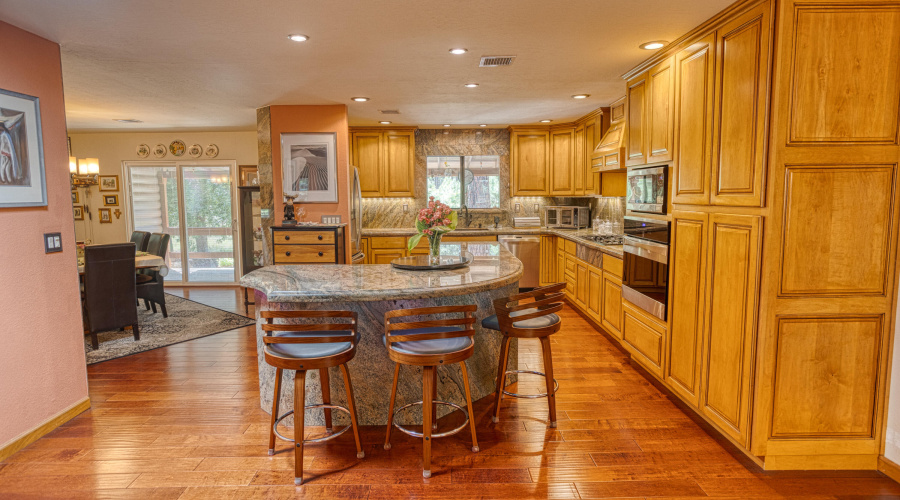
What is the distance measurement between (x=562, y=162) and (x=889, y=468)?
520 centimetres

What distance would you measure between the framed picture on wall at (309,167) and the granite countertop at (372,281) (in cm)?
225

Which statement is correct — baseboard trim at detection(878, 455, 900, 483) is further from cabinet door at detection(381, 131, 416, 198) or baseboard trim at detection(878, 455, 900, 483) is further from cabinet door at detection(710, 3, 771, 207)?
cabinet door at detection(381, 131, 416, 198)

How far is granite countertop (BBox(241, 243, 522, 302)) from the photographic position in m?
2.63

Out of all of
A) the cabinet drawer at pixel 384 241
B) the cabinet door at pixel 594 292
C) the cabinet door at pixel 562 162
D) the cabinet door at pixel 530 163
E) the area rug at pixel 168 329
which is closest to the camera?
the area rug at pixel 168 329

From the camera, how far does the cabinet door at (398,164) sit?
711 cm

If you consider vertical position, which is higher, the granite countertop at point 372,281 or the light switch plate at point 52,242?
the light switch plate at point 52,242

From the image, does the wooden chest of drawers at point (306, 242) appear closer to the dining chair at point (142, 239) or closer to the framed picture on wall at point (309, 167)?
the framed picture on wall at point (309, 167)

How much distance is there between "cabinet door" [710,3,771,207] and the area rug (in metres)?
4.81

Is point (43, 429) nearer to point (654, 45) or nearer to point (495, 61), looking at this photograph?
point (495, 61)

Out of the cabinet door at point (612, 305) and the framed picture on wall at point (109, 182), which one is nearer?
the cabinet door at point (612, 305)

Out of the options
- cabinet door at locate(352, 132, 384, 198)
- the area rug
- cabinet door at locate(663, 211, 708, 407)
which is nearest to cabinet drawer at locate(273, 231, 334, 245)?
the area rug

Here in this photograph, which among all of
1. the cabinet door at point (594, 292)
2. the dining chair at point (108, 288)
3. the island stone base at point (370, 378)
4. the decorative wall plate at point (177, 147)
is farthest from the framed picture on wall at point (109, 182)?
the cabinet door at point (594, 292)

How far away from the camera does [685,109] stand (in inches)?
124

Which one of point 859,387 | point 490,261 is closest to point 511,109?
point 490,261
